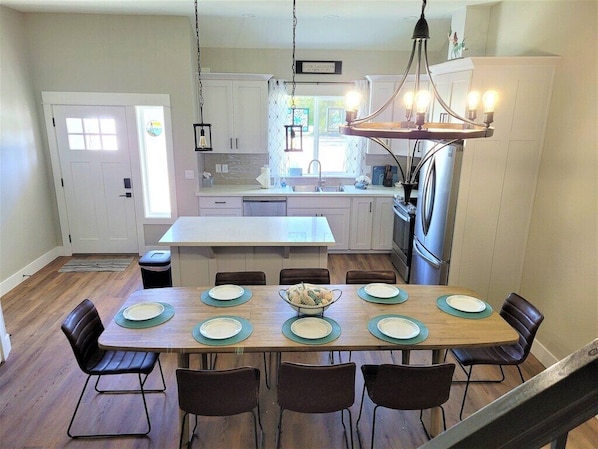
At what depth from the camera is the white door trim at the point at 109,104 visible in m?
4.91

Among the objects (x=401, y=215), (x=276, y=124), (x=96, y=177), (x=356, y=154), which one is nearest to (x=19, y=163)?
(x=96, y=177)

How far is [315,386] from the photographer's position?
78.4 inches

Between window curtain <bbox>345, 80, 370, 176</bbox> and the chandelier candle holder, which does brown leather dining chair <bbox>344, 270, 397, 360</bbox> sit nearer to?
the chandelier candle holder

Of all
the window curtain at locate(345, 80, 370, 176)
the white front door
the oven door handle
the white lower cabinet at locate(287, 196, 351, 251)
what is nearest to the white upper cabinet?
the white lower cabinet at locate(287, 196, 351, 251)

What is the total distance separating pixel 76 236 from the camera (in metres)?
5.39

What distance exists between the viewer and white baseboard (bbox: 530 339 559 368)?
320 cm

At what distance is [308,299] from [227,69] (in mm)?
4206

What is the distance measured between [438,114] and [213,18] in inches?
115

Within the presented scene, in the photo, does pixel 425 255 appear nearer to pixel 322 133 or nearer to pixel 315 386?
pixel 315 386

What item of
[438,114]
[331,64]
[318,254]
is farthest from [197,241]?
[331,64]

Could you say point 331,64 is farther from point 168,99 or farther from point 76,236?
point 76,236

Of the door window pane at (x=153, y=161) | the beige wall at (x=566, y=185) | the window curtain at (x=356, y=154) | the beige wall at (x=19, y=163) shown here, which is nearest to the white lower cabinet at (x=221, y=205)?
the door window pane at (x=153, y=161)

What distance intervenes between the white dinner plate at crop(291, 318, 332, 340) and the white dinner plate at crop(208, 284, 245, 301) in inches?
20.8

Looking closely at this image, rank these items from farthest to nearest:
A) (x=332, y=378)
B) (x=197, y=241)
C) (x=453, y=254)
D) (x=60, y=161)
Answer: (x=60, y=161)
(x=453, y=254)
(x=197, y=241)
(x=332, y=378)
